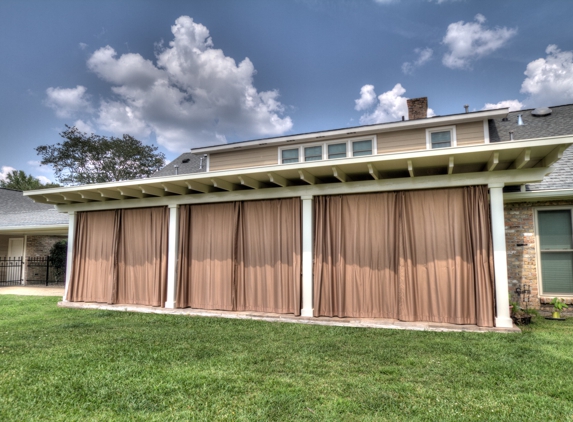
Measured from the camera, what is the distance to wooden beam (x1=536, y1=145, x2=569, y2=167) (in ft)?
16.1

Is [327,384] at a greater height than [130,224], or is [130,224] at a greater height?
[130,224]

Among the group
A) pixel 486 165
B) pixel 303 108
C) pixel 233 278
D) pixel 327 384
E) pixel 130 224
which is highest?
pixel 303 108

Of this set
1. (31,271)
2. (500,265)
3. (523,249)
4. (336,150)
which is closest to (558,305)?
(523,249)

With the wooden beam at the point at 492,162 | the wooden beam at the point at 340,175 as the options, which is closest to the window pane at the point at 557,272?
the wooden beam at the point at 492,162

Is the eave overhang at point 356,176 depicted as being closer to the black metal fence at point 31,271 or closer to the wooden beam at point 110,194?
the wooden beam at point 110,194

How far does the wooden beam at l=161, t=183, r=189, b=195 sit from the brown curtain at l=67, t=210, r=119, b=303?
2000 mm

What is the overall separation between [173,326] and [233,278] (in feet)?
4.99

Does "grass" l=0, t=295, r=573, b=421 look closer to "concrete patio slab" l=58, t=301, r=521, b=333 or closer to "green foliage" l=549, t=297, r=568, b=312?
"concrete patio slab" l=58, t=301, r=521, b=333

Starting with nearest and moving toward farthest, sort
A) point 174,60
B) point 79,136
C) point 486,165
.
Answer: point 486,165 < point 174,60 < point 79,136

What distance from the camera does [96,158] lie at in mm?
28156

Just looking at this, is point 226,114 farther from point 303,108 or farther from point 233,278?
point 233,278

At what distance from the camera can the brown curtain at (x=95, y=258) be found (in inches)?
328

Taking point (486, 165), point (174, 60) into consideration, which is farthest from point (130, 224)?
point (174, 60)

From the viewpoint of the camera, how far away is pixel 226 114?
60.6ft
